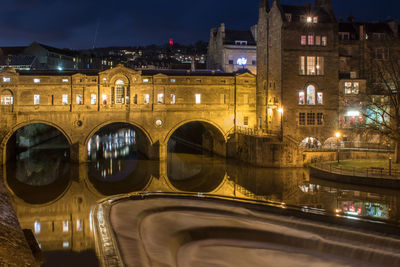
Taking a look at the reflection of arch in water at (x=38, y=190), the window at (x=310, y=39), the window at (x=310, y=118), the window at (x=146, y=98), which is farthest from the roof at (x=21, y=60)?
the window at (x=310, y=118)

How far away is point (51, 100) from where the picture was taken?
45.1m

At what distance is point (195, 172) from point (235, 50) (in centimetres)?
2532

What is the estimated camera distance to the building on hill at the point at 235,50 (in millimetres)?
60500

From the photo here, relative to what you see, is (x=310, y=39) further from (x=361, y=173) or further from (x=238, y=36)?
(x=238, y=36)

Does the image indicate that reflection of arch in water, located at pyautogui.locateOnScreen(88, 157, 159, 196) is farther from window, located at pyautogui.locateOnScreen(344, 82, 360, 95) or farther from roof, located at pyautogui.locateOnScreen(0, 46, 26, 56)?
roof, located at pyautogui.locateOnScreen(0, 46, 26, 56)

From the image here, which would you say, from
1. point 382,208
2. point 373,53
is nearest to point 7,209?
point 382,208

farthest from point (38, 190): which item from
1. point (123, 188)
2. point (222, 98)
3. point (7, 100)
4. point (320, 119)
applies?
point (320, 119)

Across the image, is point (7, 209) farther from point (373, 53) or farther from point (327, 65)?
point (373, 53)

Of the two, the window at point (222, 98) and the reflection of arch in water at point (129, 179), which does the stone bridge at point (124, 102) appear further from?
the reflection of arch in water at point (129, 179)

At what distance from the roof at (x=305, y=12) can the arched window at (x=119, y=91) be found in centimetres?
2043

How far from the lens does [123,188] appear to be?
3547 cm

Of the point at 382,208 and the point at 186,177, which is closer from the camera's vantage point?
the point at 382,208

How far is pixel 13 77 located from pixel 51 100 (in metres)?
4.83

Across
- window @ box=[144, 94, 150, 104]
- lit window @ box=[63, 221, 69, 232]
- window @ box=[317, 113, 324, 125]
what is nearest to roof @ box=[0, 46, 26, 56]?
window @ box=[144, 94, 150, 104]
